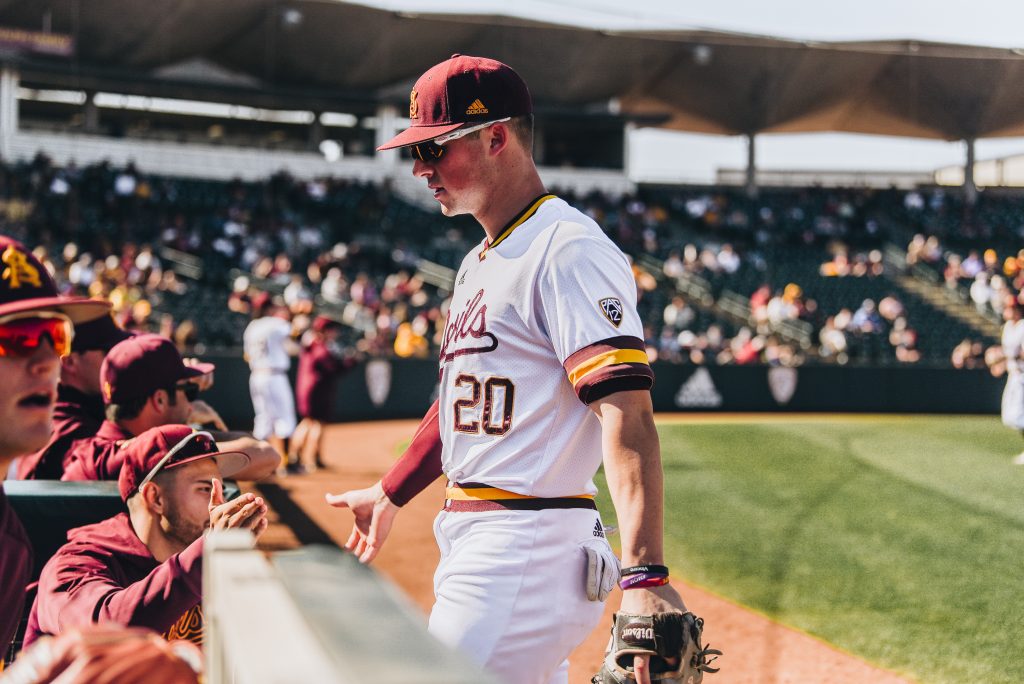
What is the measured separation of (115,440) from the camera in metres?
4.33

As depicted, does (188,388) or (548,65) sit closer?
(188,388)

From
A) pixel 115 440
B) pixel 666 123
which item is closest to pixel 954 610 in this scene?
pixel 115 440

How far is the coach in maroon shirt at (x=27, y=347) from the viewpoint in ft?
6.54

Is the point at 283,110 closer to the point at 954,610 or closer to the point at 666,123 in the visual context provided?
the point at 666,123

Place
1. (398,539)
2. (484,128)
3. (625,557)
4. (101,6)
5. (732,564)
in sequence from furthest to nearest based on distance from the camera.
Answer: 1. (101,6)
2. (398,539)
3. (732,564)
4. (484,128)
5. (625,557)

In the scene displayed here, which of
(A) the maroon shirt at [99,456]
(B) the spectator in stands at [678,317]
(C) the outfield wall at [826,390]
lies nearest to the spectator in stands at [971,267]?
(C) the outfield wall at [826,390]

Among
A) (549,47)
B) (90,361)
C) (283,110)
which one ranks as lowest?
(90,361)

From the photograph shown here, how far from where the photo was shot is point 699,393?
838 inches

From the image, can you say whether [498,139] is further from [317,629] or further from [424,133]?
[317,629]

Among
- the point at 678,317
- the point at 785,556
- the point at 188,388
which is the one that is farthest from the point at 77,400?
the point at 678,317

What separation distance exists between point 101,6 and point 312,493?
967 inches

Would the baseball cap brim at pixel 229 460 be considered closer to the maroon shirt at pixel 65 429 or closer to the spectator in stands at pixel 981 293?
the maroon shirt at pixel 65 429

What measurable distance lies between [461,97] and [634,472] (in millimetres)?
1027

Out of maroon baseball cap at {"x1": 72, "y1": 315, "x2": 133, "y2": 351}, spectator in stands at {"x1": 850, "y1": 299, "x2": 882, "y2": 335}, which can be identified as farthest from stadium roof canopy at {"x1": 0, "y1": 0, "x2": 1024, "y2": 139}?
maroon baseball cap at {"x1": 72, "y1": 315, "x2": 133, "y2": 351}
